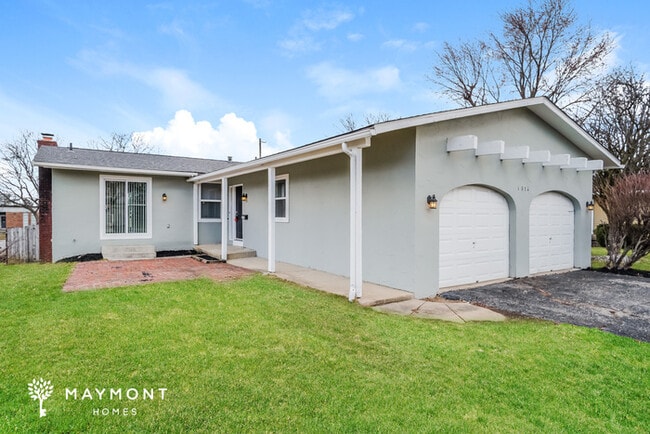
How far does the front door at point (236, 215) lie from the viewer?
12.5 metres

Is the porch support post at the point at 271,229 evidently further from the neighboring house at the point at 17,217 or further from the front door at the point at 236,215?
the neighboring house at the point at 17,217

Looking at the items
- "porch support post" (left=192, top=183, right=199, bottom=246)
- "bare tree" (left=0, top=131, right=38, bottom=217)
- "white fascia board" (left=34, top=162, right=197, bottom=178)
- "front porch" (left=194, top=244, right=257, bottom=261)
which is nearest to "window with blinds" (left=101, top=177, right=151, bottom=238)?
"white fascia board" (left=34, top=162, right=197, bottom=178)

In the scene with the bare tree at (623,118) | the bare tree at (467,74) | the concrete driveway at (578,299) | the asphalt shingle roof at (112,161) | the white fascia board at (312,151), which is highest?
the bare tree at (467,74)

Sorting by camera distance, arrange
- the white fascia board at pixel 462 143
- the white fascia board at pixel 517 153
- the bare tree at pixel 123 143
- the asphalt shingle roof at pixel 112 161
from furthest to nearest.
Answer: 1. the bare tree at pixel 123 143
2. the asphalt shingle roof at pixel 112 161
3. the white fascia board at pixel 517 153
4. the white fascia board at pixel 462 143

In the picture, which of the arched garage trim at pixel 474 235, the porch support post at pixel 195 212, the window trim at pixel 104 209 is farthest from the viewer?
the porch support post at pixel 195 212

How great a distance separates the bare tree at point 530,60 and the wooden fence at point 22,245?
21.7 m

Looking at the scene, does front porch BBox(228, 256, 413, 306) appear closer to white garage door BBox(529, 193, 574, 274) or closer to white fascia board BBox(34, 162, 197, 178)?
white fascia board BBox(34, 162, 197, 178)

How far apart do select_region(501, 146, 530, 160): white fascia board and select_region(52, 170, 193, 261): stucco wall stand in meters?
10.3

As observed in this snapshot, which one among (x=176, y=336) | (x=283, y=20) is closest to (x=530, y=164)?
(x=176, y=336)

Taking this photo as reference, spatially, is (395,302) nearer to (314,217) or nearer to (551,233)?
(314,217)

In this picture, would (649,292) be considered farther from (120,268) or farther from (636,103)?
(636,103)

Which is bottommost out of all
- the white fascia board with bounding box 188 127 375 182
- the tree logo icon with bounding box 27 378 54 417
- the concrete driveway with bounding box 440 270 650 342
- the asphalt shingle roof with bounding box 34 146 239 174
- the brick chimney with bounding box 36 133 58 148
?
the concrete driveway with bounding box 440 270 650 342

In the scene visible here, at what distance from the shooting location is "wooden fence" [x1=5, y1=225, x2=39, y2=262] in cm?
1138

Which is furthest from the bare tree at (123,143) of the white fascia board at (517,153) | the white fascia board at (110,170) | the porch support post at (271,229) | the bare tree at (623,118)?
the bare tree at (623,118)
